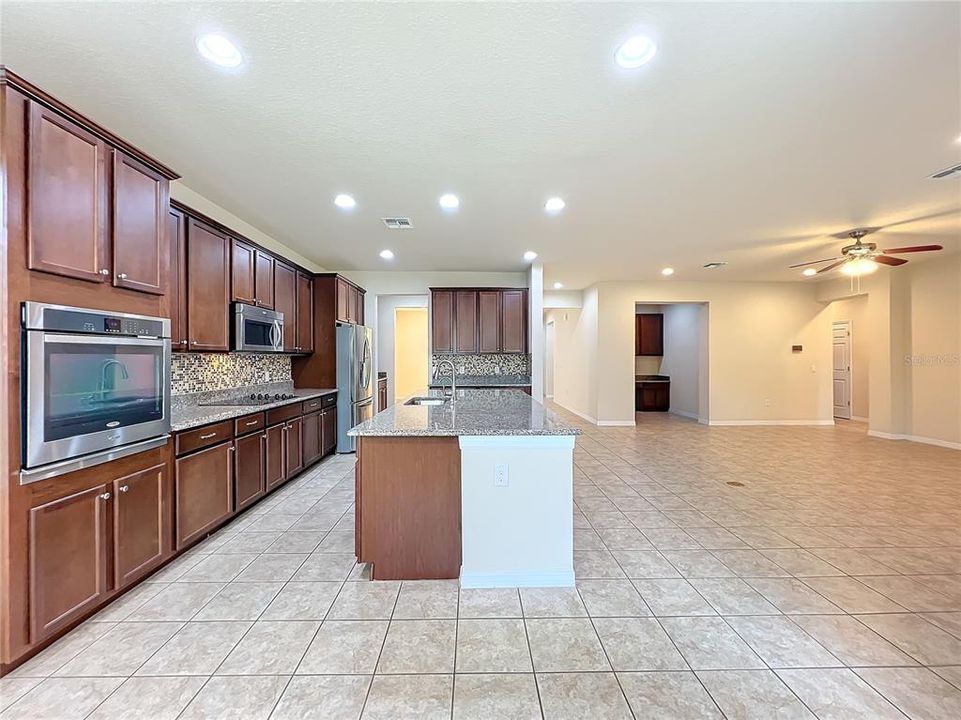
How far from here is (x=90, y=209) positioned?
2.04 meters

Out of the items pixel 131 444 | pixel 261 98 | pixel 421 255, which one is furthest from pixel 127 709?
pixel 421 255

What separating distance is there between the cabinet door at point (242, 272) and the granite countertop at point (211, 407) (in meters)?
0.94

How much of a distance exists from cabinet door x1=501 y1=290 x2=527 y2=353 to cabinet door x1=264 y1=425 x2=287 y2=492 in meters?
3.26

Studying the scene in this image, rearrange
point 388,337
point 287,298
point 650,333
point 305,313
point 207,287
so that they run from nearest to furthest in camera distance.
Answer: point 207,287, point 287,298, point 305,313, point 388,337, point 650,333

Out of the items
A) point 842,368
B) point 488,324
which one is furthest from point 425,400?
point 842,368

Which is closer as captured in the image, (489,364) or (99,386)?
(99,386)

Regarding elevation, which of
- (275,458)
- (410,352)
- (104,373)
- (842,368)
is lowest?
(275,458)

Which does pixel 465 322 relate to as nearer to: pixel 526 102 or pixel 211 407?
pixel 211 407

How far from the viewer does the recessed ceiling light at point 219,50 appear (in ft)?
6.02

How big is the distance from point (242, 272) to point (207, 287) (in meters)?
0.50

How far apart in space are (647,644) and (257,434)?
127 inches

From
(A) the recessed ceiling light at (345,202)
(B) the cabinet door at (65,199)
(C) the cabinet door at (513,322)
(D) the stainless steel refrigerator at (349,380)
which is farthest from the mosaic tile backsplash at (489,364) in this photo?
(B) the cabinet door at (65,199)

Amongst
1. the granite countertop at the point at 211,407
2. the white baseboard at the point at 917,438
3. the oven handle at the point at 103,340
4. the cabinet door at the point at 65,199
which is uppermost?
the cabinet door at the point at 65,199

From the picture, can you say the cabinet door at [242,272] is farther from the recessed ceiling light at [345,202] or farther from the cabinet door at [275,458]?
the cabinet door at [275,458]
